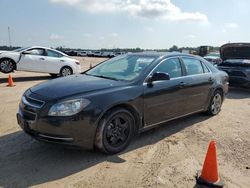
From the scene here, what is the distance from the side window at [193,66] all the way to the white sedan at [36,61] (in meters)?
8.90

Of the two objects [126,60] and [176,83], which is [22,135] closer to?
[126,60]

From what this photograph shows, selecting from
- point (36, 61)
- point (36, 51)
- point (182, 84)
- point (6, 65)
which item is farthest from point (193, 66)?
point (6, 65)

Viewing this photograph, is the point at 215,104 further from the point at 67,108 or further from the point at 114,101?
the point at 67,108

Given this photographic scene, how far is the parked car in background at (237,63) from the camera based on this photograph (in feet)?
36.3

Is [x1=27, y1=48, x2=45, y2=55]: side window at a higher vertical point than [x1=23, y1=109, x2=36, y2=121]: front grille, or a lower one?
higher

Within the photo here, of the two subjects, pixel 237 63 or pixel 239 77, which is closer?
pixel 239 77

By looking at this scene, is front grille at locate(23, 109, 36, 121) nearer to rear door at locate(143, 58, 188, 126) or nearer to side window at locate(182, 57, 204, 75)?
rear door at locate(143, 58, 188, 126)

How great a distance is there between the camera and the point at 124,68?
217 inches

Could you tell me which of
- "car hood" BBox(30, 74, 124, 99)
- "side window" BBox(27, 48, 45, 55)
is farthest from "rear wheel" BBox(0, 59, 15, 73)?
"car hood" BBox(30, 74, 124, 99)

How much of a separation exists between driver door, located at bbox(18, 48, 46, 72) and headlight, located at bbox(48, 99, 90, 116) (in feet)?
32.5

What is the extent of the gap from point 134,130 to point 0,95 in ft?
19.3

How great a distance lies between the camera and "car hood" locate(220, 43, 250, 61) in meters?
12.6

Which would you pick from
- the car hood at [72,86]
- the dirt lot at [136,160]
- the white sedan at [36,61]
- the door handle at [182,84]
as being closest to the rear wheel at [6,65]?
the white sedan at [36,61]

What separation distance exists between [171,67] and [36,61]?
9226 mm
